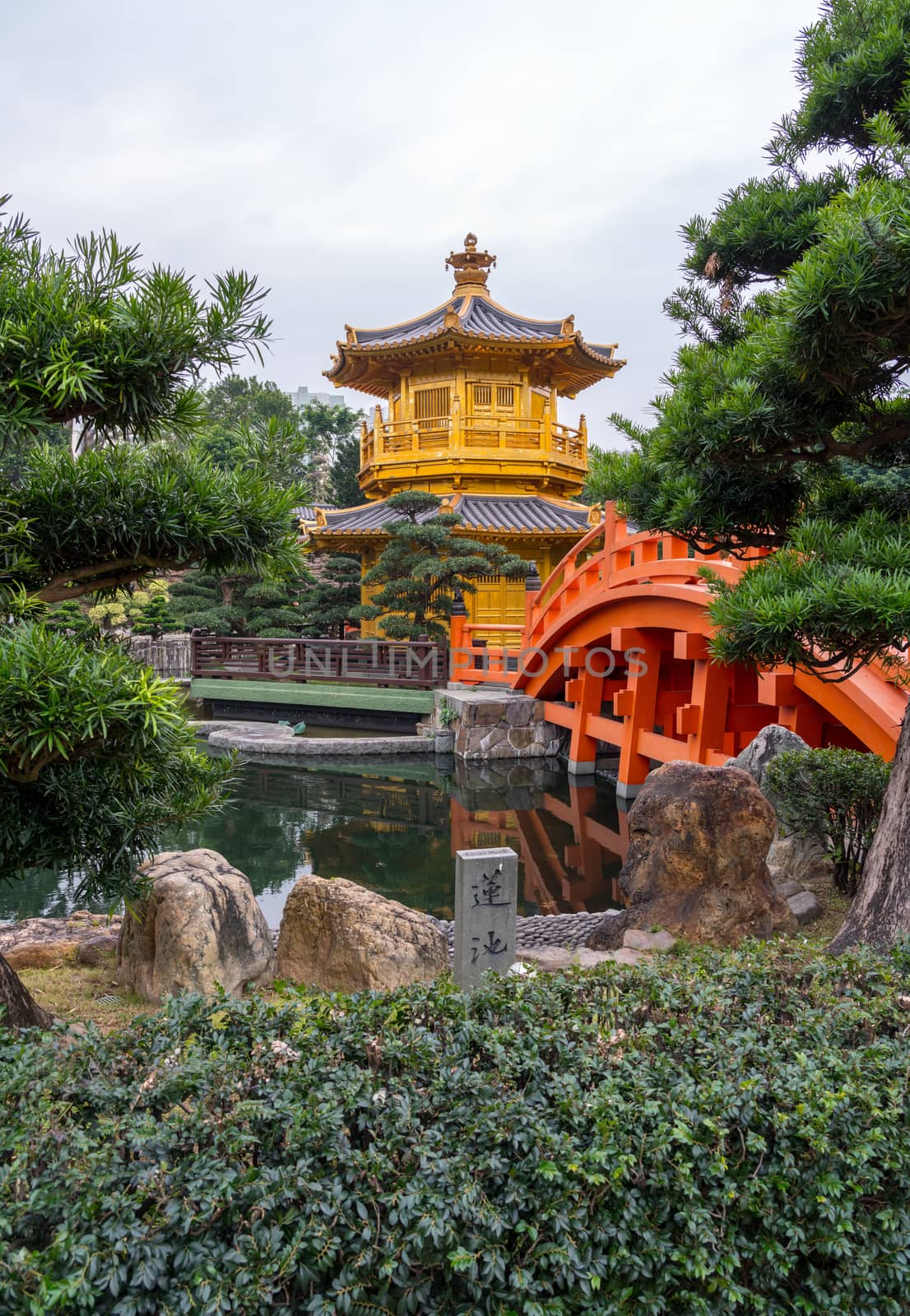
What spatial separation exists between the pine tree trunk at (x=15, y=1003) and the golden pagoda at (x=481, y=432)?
49.9 ft

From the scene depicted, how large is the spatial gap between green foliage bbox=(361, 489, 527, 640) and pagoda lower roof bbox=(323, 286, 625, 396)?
4.28 meters

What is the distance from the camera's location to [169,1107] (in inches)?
85.1

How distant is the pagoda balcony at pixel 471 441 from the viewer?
1942 cm

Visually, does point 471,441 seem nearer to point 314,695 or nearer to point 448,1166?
point 314,695

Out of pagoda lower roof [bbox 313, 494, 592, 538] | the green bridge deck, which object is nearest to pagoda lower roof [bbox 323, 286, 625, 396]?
pagoda lower roof [bbox 313, 494, 592, 538]

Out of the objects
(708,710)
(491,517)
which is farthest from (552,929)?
(491,517)

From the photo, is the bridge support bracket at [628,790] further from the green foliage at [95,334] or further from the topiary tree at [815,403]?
the green foliage at [95,334]

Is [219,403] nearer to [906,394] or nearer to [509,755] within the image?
[509,755]

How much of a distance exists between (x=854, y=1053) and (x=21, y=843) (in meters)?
2.99

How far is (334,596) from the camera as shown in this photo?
21078mm

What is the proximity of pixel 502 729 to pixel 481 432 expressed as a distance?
791cm

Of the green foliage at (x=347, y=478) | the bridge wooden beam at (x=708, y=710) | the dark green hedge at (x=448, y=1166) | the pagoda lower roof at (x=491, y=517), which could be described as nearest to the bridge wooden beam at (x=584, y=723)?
the bridge wooden beam at (x=708, y=710)

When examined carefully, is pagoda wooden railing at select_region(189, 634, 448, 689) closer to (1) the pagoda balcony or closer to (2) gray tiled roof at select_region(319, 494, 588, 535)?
(2) gray tiled roof at select_region(319, 494, 588, 535)

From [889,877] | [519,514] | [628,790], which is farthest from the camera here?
[519,514]
